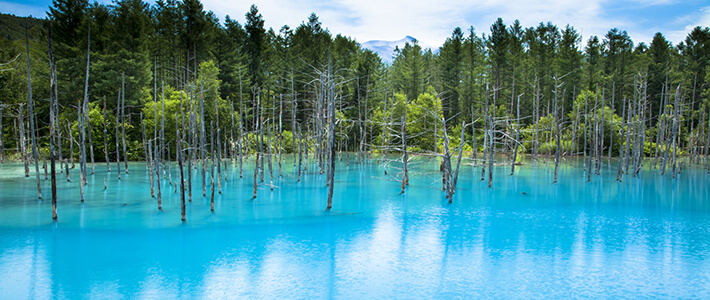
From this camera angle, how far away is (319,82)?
47.2 meters

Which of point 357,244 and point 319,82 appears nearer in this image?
point 357,244

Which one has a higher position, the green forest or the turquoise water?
the green forest

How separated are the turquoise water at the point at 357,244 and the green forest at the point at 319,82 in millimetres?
12652

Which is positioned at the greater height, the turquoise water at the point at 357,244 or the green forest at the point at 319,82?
the green forest at the point at 319,82

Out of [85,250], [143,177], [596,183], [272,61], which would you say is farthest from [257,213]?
[272,61]

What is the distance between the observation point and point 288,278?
559 inches

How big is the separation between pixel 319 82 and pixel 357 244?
31.1m

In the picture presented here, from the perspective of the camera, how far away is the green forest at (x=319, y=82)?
4372 cm

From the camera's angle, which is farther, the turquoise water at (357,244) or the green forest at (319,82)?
the green forest at (319,82)

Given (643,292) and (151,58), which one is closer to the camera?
(643,292)

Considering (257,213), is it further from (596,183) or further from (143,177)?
(596,183)

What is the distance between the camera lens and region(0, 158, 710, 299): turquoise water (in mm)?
13500

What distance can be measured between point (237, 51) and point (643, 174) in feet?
146

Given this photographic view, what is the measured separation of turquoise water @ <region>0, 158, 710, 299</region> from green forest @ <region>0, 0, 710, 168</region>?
498 inches
